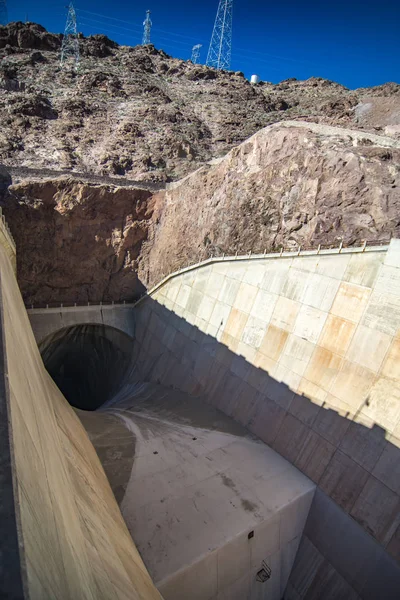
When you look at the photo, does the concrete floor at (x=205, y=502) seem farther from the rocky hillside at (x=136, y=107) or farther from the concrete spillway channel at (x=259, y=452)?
the rocky hillside at (x=136, y=107)

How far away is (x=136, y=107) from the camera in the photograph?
40000mm

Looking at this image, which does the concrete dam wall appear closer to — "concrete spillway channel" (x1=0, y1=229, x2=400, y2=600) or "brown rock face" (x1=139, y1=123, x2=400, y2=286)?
"concrete spillway channel" (x1=0, y1=229, x2=400, y2=600)

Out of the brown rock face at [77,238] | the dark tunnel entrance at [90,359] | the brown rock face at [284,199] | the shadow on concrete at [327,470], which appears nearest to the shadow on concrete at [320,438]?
the shadow on concrete at [327,470]

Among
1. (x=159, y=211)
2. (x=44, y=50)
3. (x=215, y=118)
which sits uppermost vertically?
(x=44, y=50)

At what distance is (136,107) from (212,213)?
24767 mm

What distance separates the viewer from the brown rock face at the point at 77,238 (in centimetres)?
2522

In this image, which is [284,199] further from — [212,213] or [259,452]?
[259,452]

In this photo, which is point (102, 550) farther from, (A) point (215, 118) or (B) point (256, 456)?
(A) point (215, 118)

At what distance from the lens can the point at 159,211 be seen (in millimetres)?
28094

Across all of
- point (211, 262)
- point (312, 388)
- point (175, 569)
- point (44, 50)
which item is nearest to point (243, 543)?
point (175, 569)

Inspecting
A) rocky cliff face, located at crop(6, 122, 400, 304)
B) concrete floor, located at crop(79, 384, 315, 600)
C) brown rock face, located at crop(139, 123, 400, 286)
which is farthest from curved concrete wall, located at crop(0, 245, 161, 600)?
rocky cliff face, located at crop(6, 122, 400, 304)

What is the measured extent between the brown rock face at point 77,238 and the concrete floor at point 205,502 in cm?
1473

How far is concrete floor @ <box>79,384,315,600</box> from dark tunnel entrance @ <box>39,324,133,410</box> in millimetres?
11925

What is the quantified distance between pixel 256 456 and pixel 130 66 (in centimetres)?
5644
